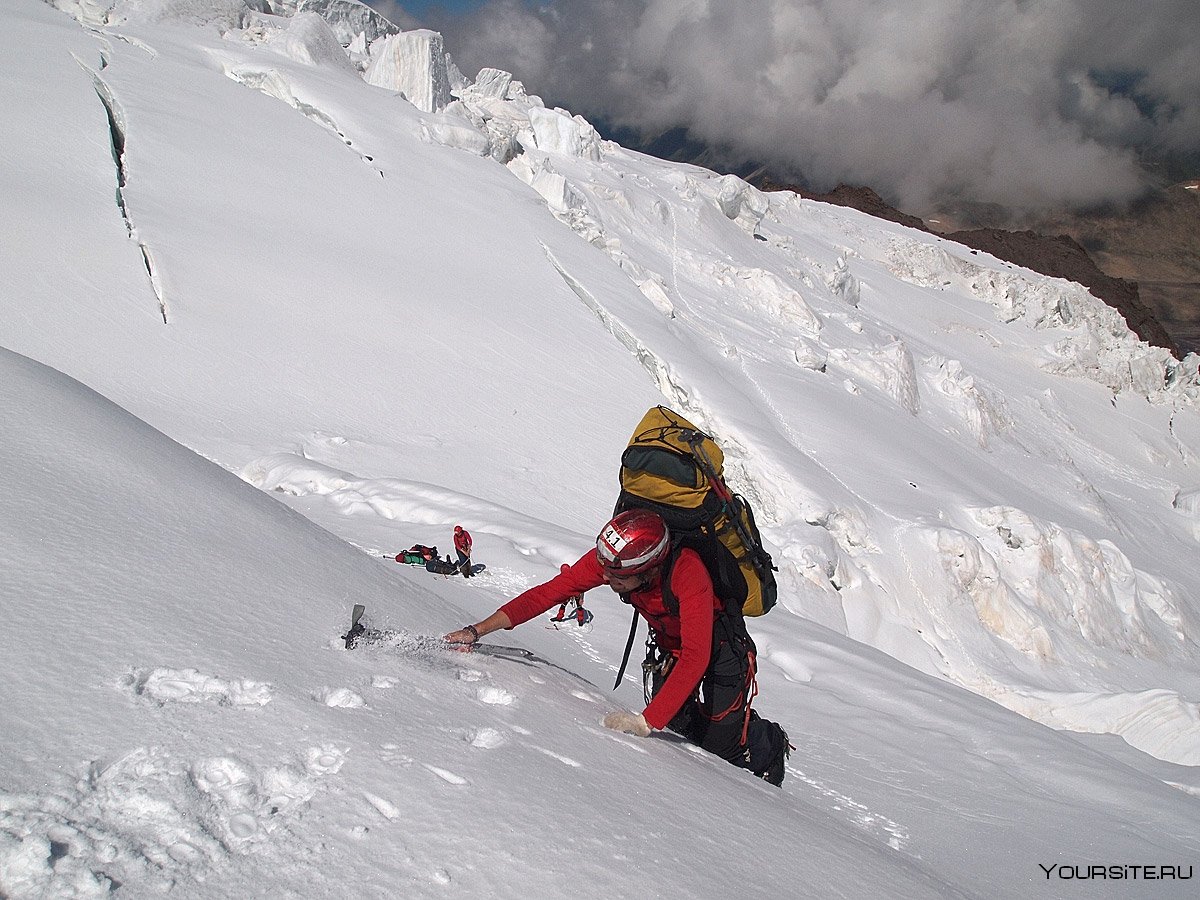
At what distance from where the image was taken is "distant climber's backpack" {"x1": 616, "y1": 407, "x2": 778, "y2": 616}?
2.81 meters

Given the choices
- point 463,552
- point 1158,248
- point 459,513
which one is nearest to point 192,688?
point 463,552

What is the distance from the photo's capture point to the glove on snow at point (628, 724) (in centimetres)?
263

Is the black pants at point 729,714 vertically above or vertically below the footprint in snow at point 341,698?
above

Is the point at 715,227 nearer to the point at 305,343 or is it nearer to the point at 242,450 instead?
the point at 305,343

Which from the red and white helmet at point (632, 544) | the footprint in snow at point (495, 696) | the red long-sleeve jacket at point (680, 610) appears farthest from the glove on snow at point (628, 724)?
the red and white helmet at point (632, 544)

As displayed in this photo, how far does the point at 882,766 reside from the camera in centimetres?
419

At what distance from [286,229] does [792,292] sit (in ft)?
47.5

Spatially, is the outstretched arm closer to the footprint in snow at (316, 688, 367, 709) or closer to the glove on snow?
the glove on snow

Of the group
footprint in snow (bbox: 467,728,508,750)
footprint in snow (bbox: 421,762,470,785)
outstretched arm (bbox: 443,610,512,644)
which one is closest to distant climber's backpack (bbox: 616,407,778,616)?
outstretched arm (bbox: 443,610,512,644)

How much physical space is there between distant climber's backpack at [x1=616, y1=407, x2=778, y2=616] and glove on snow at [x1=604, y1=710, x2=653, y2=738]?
43cm

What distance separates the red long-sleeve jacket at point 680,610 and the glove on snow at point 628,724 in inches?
1.5

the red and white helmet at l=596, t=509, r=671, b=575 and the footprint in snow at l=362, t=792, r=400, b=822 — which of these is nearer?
the footprint in snow at l=362, t=792, r=400, b=822

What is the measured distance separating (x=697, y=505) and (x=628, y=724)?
843mm

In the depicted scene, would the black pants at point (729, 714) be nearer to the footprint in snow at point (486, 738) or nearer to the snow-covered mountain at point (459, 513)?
the snow-covered mountain at point (459, 513)
